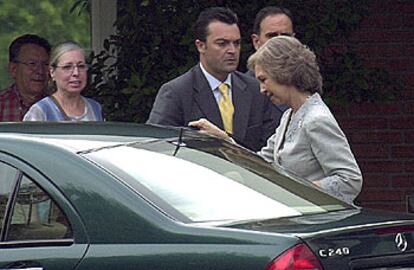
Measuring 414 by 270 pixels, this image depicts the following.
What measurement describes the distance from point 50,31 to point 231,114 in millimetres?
3378

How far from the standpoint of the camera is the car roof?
552 centimetres

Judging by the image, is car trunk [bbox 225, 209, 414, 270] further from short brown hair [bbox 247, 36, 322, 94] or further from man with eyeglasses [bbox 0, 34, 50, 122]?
man with eyeglasses [bbox 0, 34, 50, 122]

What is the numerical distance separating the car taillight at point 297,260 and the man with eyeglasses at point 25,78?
4.20 metres

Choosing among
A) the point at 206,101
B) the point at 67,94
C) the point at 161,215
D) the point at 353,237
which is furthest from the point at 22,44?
the point at 353,237

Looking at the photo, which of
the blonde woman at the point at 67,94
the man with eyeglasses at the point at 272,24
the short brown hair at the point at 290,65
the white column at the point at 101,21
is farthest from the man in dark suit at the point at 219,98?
the white column at the point at 101,21

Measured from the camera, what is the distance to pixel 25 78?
9000 mm

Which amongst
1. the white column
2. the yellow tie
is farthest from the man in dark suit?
the white column

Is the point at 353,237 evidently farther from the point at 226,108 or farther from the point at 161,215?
the point at 226,108

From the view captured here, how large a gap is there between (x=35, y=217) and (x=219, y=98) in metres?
2.47

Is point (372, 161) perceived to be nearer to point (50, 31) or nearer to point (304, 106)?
point (50, 31)

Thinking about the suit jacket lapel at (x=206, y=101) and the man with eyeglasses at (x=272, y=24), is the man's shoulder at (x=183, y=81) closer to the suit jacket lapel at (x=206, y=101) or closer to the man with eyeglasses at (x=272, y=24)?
the suit jacket lapel at (x=206, y=101)

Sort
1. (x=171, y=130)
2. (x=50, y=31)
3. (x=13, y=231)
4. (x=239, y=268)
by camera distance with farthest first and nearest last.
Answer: (x=50, y=31) < (x=171, y=130) < (x=13, y=231) < (x=239, y=268)

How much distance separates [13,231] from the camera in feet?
17.5

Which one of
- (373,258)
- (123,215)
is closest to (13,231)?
(123,215)
